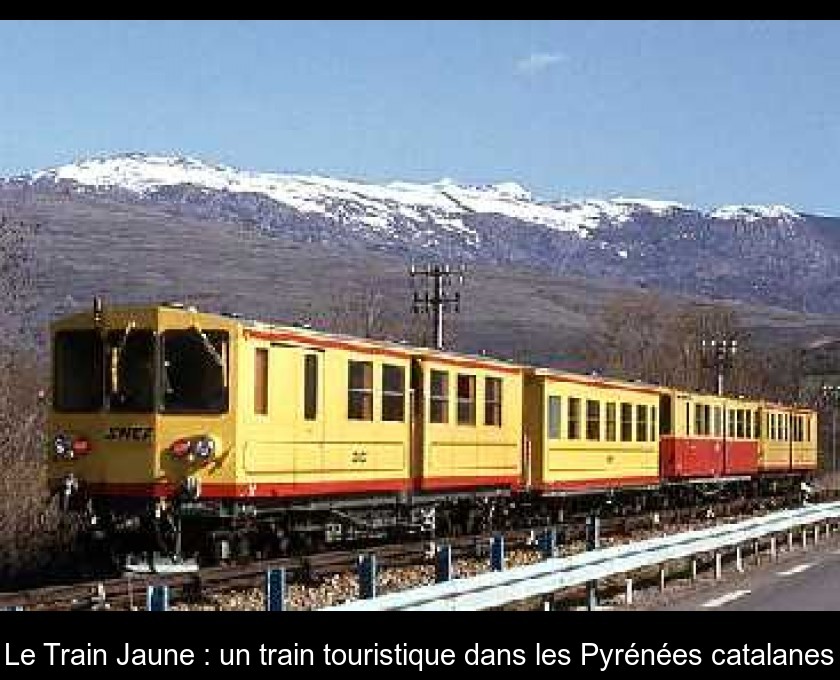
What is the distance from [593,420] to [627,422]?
262 cm

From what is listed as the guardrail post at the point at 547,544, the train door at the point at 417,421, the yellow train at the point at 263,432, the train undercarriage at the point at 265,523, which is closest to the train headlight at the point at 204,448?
the yellow train at the point at 263,432

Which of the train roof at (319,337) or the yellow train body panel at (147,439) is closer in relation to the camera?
the yellow train body panel at (147,439)

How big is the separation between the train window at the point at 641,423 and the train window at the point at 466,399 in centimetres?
1055

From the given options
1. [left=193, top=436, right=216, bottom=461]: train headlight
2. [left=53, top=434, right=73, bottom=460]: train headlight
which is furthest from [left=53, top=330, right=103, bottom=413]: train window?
[left=193, top=436, right=216, bottom=461]: train headlight

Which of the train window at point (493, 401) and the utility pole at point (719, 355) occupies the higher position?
the utility pole at point (719, 355)

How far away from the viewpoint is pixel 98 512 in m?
18.4

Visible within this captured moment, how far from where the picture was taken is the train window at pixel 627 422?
33.8 metres

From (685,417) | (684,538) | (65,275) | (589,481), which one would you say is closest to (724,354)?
(685,417)

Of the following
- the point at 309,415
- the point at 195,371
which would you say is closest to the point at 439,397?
the point at 309,415

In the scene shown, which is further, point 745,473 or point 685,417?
point 745,473

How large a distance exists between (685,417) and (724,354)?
41578 millimetres

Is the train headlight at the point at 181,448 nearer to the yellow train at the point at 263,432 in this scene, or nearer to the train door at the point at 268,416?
the yellow train at the point at 263,432

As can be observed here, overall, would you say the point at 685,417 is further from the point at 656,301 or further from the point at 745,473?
the point at 656,301
